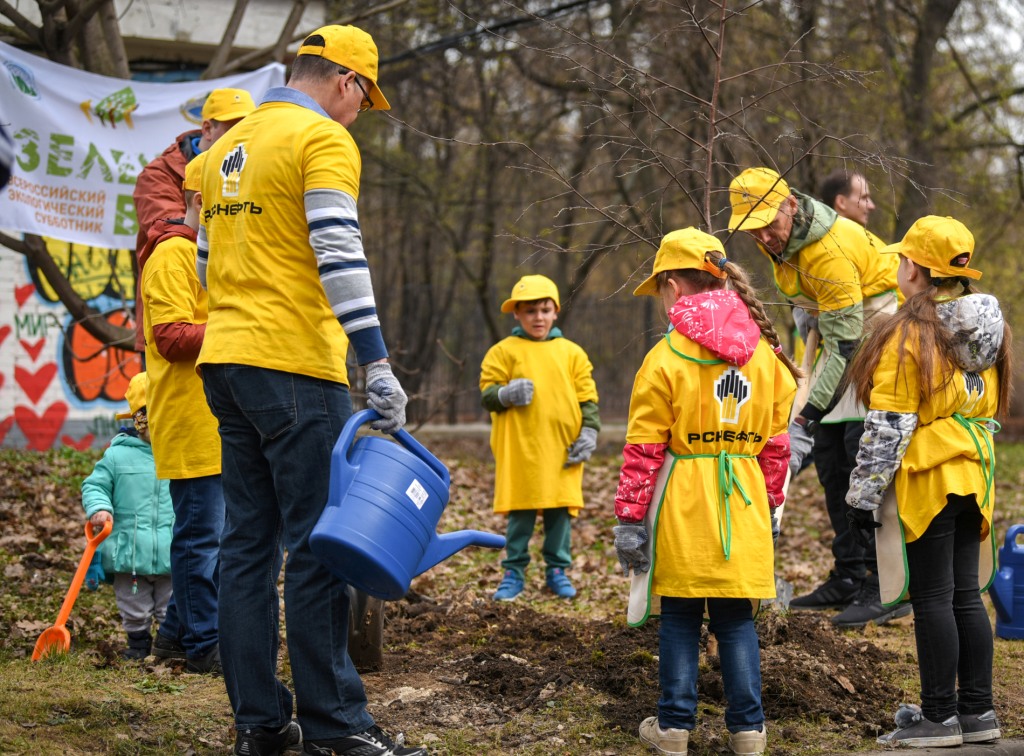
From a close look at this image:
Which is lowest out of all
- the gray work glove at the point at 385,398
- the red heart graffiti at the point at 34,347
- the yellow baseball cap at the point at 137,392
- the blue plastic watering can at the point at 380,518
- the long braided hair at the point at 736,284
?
the blue plastic watering can at the point at 380,518

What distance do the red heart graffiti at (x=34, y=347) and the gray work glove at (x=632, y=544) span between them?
9.80 m

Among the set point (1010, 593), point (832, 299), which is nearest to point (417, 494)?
→ point (832, 299)

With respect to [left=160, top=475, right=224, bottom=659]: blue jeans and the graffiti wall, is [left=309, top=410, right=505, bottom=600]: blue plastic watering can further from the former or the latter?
the graffiti wall

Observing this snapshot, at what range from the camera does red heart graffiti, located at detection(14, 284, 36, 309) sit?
12.0 m

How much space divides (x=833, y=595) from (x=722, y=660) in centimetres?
275

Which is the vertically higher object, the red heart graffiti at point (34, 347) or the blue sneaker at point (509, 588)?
the red heart graffiti at point (34, 347)

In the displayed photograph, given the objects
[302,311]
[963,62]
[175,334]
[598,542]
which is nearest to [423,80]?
[963,62]

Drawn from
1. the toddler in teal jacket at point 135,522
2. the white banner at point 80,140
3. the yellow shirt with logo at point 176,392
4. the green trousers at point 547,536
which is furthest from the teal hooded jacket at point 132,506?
the white banner at point 80,140

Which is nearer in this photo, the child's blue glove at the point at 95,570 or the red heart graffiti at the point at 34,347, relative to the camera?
the child's blue glove at the point at 95,570

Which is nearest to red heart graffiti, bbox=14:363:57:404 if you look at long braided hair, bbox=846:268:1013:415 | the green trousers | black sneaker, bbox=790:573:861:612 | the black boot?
the green trousers

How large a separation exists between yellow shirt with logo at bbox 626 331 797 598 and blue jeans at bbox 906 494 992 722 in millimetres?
682

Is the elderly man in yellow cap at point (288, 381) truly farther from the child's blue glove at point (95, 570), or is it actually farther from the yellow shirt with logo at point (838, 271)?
the yellow shirt with logo at point (838, 271)

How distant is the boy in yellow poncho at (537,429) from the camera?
7.01 m

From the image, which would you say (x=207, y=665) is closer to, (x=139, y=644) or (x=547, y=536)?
(x=139, y=644)
